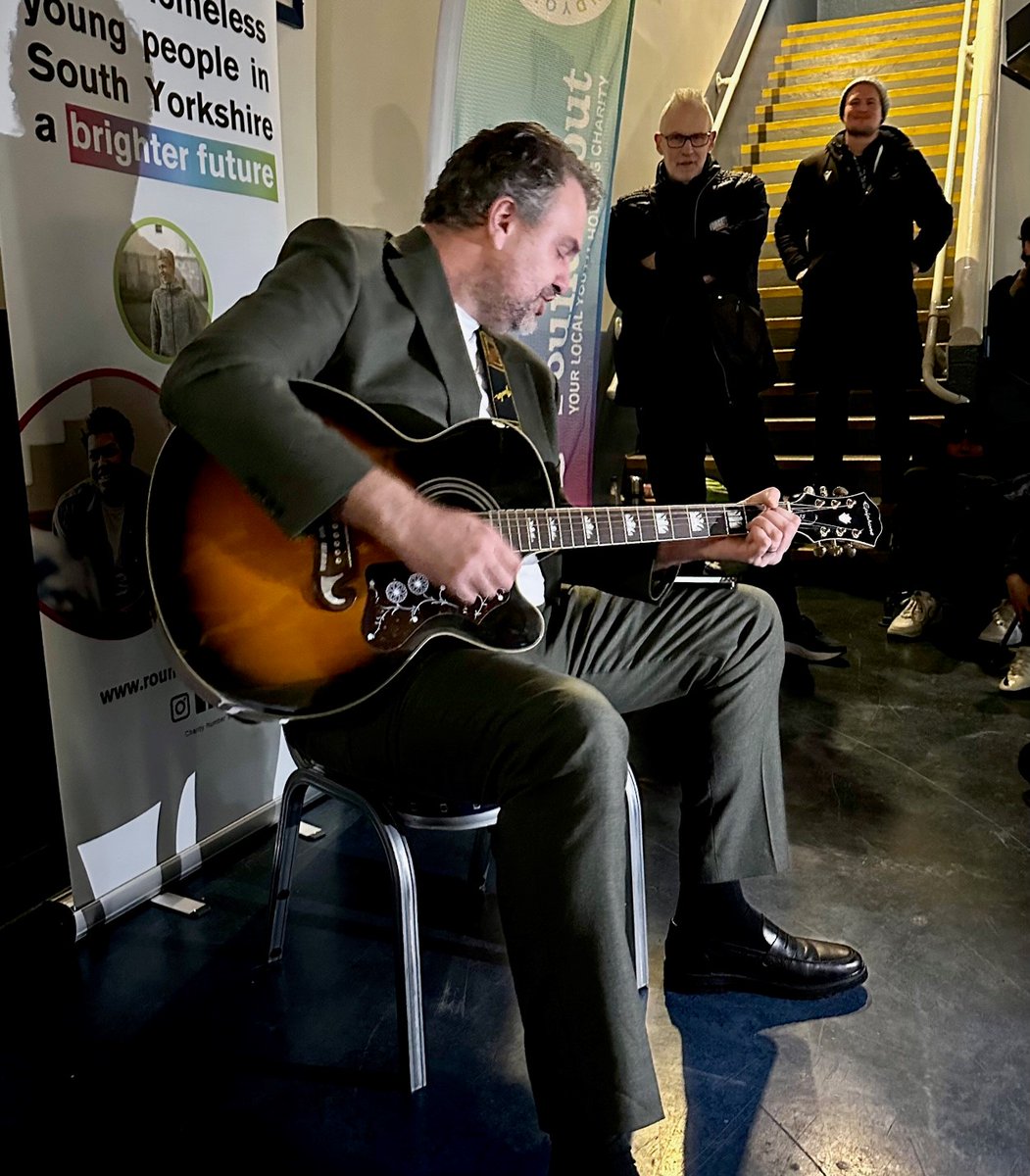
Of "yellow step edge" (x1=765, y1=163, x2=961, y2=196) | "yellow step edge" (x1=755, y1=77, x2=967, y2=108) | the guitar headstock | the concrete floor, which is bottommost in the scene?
the concrete floor

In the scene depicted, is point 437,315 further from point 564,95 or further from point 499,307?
point 564,95

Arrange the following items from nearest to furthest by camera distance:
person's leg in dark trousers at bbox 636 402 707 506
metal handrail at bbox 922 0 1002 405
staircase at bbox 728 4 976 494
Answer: person's leg in dark trousers at bbox 636 402 707 506 < metal handrail at bbox 922 0 1002 405 < staircase at bbox 728 4 976 494

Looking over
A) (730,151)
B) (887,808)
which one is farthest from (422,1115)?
(730,151)

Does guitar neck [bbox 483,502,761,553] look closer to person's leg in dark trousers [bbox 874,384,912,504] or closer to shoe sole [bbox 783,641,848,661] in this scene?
shoe sole [bbox 783,641,848,661]

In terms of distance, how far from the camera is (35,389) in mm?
1509

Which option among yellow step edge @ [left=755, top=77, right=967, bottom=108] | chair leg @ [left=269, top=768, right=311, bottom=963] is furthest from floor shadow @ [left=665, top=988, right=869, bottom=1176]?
yellow step edge @ [left=755, top=77, right=967, bottom=108]

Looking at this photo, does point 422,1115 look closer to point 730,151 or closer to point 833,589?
point 833,589

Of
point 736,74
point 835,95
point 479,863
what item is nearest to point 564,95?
point 479,863

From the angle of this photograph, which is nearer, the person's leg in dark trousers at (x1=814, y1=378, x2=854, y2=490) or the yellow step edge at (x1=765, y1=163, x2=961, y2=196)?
the person's leg in dark trousers at (x1=814, y1=378, x2=854, y2=490)

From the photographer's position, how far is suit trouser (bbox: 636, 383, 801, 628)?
317 cm

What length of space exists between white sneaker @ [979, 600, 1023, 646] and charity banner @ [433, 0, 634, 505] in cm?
154

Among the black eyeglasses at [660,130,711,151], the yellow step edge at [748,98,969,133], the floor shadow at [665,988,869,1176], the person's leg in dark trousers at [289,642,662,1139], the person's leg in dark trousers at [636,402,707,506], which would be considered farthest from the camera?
the yellow step edge at [748,98,969,133]

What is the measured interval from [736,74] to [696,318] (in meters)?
4.04

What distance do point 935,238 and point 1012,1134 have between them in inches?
127
